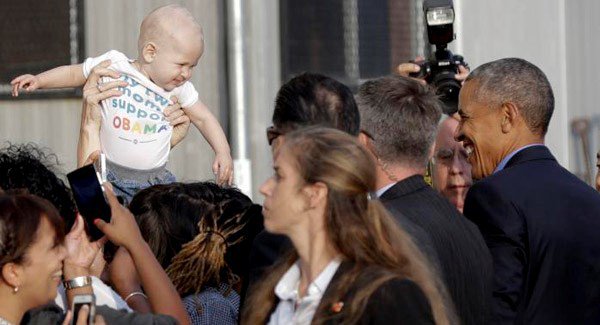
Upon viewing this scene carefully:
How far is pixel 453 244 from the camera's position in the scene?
4.59 metres

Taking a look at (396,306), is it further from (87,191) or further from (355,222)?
(87,191)

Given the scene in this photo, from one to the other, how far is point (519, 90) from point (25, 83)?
80.5 inches

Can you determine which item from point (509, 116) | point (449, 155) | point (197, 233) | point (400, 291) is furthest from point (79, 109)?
point (400, 291)

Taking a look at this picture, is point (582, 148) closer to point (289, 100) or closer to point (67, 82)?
point (67, 82)

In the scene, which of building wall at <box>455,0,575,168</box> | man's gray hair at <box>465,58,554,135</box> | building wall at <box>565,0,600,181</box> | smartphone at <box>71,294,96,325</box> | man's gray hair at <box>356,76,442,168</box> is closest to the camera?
smartphone at <box>71,294,96,325</box>

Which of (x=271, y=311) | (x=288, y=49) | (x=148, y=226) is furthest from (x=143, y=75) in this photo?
(x=288, y=49)

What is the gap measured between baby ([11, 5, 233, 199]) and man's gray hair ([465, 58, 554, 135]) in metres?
1.32

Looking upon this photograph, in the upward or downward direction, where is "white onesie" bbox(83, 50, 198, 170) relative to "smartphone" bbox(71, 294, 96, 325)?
upward

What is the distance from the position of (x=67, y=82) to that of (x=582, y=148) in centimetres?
691

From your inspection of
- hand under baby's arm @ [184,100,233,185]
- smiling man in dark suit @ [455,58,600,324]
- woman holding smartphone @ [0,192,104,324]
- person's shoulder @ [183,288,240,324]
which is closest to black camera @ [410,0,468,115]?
hand under baby's arm @ [184,100,233,185]

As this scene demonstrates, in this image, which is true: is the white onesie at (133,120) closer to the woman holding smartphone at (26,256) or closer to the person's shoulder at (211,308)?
the person's shoulder at (211,308)

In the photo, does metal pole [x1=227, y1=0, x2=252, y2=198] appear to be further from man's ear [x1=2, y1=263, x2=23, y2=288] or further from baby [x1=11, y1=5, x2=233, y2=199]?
man's ear [x1=2, y1=263, x2=23, y2=288]

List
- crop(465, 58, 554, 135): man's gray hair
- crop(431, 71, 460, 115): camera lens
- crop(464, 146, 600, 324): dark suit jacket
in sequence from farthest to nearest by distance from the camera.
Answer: crop(431, 71, 460, 115): camera lens → crop(465, 58, 554, 135): man's gray hair → crop(464, 146, 600, 324): dark suit jacket

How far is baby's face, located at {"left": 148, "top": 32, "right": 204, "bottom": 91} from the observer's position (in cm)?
588
